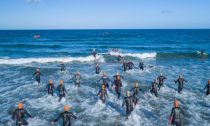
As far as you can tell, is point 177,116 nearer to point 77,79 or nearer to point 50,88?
point 50,88

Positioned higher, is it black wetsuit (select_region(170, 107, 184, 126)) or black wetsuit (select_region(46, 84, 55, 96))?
black wetsuit (select_region(170, 107, 184, 126))

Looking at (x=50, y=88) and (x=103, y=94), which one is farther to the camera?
(x=50, y=88)

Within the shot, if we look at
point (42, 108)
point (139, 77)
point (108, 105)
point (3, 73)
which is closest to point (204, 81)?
point (139, 77)

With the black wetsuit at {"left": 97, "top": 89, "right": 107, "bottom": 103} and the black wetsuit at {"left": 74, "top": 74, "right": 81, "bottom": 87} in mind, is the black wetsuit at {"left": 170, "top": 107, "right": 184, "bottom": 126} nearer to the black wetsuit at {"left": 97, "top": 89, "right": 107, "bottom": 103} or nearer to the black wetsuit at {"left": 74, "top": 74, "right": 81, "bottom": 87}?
the black wetsuit at {"left": 97, "top": 89, "right": 107, "bottom": 103}

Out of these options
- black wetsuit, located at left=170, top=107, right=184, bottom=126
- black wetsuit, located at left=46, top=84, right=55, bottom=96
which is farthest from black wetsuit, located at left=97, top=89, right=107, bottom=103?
black wetsuit, located at left=170, top=107, right=184, bottom=126

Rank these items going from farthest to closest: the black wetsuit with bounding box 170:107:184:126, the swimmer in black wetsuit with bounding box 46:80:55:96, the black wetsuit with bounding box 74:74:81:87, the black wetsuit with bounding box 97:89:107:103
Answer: the black wetsuit with bounding box 74:74:81:87 < the swimmer in black wetsuit with bounding box 46:80:55:96 < the black wetsuit with bounding box 97:89:107:103 < the black wetsuit with bounding box 170:107:184:126

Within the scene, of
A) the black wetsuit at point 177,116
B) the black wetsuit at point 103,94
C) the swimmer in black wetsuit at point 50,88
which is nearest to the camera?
the black wetsuit at point 177,116

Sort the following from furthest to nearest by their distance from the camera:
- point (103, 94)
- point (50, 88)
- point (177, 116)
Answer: point (50, 88), point (103, 94), point (177, 116)

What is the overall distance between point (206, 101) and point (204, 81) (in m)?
7.65

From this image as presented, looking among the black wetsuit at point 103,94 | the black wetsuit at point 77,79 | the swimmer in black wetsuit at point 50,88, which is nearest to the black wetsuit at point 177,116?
the black wetsuit at point 103,94

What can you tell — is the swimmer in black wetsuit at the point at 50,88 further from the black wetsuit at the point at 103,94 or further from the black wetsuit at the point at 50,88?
the black wetsuit at the point at 103,94

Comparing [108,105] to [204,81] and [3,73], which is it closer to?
[204,81]

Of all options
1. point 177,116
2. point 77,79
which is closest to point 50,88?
point 77,79

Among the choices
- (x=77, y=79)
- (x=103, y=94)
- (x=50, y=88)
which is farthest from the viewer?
(x=77, y=79)
